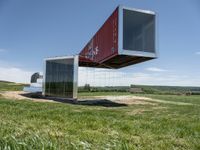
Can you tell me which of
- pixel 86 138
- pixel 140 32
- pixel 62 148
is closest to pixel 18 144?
pixel 62 148

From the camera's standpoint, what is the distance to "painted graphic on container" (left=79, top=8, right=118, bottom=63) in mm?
16156

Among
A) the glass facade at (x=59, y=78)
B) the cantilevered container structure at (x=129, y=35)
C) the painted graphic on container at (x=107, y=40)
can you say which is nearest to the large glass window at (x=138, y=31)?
the cantilevered container structure at (x=129, y=35)

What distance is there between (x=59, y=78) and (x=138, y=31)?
7467mm

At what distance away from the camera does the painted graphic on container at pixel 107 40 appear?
16156 mm

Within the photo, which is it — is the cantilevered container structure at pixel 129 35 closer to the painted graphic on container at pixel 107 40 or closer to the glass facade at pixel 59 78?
the painted graphic on container at pixel 107 40

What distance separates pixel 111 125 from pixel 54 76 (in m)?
15.2

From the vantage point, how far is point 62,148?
12.3 ft

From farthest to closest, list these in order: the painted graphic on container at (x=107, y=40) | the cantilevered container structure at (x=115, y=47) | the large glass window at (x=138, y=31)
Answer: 1. the large glass window at (x=138, y=31)
2. the painted graphic on container at (x=107, y=40)
3. the cantilevered container structure at (x=115, y=47)

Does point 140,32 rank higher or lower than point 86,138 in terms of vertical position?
higher

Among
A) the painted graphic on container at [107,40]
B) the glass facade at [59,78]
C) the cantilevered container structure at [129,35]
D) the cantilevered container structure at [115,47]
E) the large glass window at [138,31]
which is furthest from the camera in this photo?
the glass facade at [59,78]

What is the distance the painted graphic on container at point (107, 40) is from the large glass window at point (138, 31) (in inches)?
32.8

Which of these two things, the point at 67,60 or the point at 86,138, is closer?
the point at 86,138

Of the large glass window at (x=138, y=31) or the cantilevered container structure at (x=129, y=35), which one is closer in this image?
the cantilevered container structure at (x=129, y=35)

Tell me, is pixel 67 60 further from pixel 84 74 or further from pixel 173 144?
pixel 173 144
